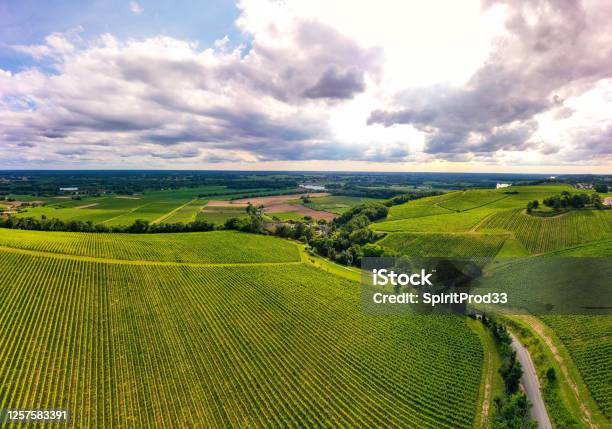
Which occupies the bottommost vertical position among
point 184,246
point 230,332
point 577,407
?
point 577,407

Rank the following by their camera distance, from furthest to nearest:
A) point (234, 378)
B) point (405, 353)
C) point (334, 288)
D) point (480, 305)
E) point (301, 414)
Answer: point (334, 288) → point (480, 305) → point (405, 353) → point (234, 378) → point (301, 414)

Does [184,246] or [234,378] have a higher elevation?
[184,246]

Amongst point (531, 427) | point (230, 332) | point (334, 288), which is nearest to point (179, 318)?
point (230, 332)

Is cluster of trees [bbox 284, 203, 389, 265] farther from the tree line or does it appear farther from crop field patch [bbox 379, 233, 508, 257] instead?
the tree line

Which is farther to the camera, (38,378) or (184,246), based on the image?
(184,246)

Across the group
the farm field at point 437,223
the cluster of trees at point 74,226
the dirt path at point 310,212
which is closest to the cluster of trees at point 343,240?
the farm field at point 437,223

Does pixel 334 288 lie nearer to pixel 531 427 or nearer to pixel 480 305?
pixel 480 305
